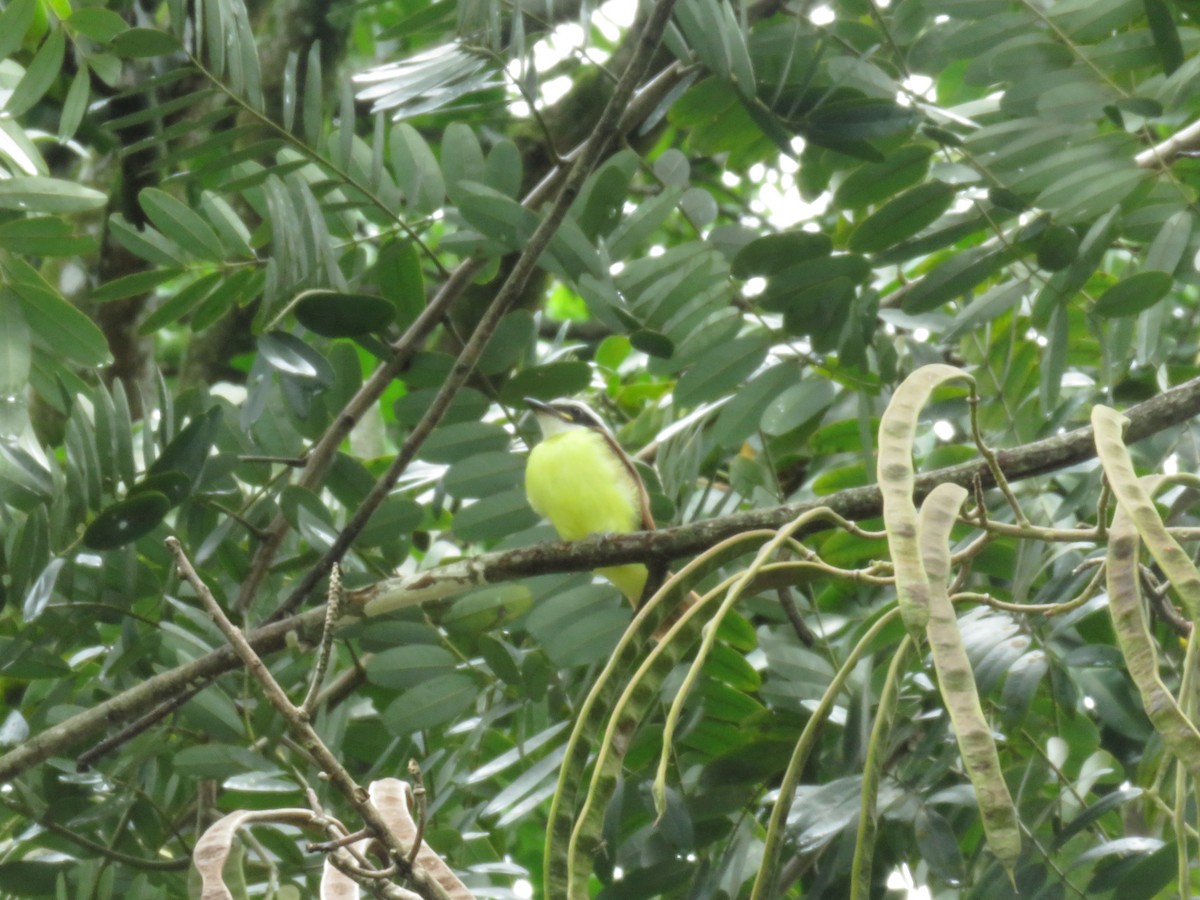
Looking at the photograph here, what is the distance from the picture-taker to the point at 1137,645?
44.6 inches

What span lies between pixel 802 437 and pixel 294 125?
1.77 metres

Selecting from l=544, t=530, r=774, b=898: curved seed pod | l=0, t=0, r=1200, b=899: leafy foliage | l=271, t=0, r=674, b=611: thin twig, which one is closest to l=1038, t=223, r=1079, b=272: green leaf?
l=0, t=0, r=1200, b=899: leafy foliage

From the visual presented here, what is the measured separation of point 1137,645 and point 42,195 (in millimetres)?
2355

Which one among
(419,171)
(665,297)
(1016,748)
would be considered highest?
(419,171)

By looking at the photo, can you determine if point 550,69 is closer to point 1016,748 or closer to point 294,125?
point 294,125

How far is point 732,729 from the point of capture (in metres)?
3.08

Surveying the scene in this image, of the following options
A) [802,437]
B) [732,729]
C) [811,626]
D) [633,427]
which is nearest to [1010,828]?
[732,729]

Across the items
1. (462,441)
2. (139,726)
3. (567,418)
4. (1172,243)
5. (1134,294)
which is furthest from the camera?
(567,418)

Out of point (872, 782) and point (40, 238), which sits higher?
point (40, 238)

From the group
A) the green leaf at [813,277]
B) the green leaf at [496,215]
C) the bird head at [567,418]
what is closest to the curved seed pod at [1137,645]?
the green leaf at [813,277]

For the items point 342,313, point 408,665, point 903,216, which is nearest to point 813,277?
point 903,216

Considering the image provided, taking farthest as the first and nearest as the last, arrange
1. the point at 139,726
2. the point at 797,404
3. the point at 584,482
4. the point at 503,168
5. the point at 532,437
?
the point at 584,482 < the point at 532,437 < the point at 797,404 < the point at 503,168 < the point at 139,726

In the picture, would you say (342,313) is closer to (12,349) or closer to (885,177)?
(12,349)

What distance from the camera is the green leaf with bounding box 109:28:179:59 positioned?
106 inches
